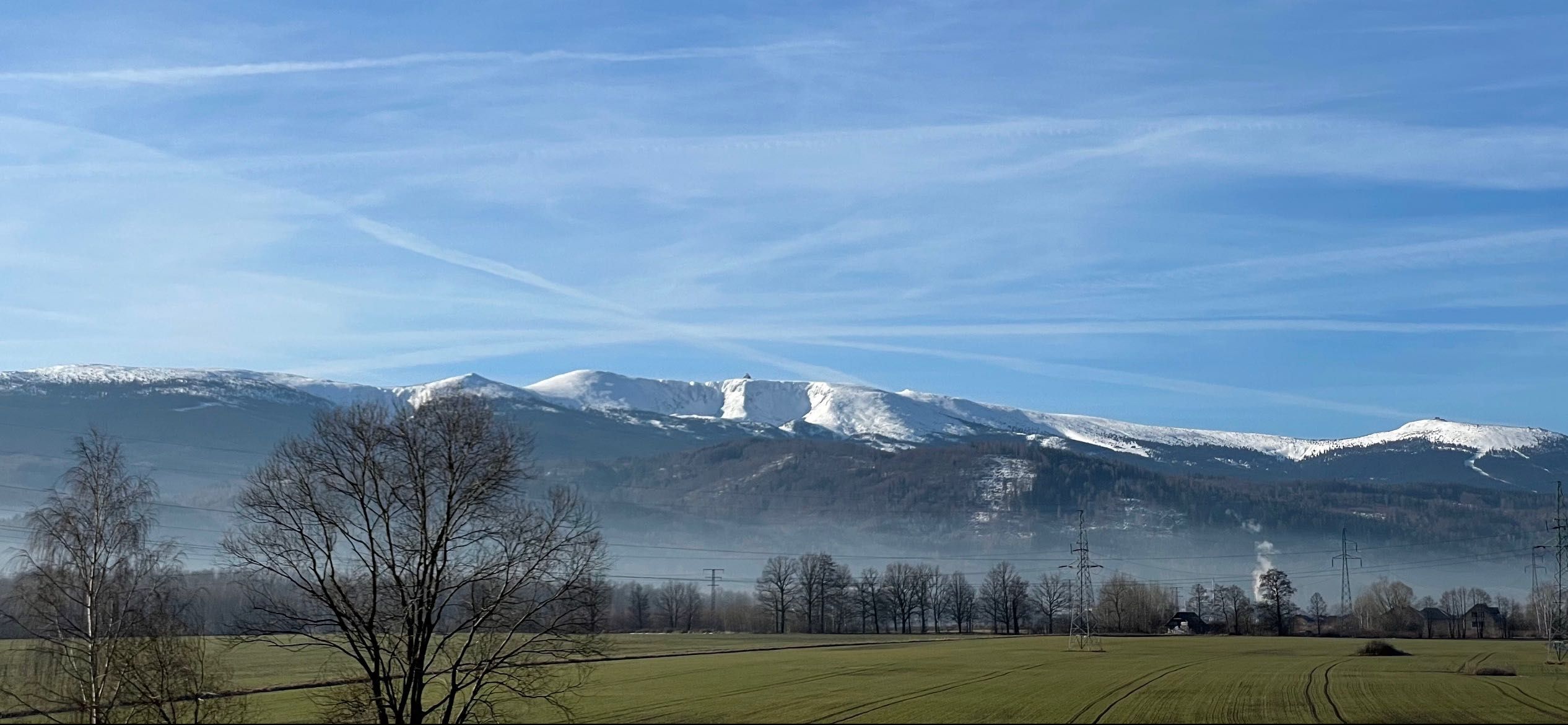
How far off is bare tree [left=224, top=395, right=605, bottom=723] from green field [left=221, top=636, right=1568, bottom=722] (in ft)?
38.5

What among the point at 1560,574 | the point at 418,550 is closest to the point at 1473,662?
the point at 1560,574

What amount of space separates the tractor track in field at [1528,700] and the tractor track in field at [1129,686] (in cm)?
1888

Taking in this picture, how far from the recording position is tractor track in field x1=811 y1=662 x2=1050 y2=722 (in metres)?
61.1

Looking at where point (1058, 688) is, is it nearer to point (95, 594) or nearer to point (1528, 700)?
point (1528, 700)

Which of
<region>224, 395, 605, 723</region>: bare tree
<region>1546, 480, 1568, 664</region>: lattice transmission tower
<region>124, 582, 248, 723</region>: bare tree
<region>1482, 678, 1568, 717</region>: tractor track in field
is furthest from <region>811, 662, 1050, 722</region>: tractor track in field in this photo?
<region>1546, 480, 1568, 664</region>: lattice transmission tower

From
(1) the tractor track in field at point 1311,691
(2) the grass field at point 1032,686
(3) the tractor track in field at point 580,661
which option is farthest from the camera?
(2) the grass field at point 1032,686

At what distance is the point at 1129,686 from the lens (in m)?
79.9

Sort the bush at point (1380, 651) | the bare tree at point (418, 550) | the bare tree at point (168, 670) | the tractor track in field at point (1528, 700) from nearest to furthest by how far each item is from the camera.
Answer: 1. the bare tree at point (168, 670)
2. the bare tree at point (418, 550)
3. the tractor track in field at point (1528, 700)
4. the bush at point (1380, 651)

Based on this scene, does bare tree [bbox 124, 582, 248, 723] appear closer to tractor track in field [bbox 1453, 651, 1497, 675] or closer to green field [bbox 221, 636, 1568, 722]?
green field [bbox 221, 636, 1568, 722]

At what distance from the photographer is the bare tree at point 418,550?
152ft

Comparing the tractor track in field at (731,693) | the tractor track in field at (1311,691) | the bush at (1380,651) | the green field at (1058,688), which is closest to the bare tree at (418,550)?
the green field at (1058,688)

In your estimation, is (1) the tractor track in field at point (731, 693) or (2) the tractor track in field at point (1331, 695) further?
(1) the tractor track in field at point (731, 693)

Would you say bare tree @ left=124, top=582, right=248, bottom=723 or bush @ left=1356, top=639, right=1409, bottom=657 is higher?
bare tree @ left=124, top=582, right=248, bottom=723

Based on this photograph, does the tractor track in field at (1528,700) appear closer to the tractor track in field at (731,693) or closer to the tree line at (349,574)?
the tractor track in field at (731,693)
